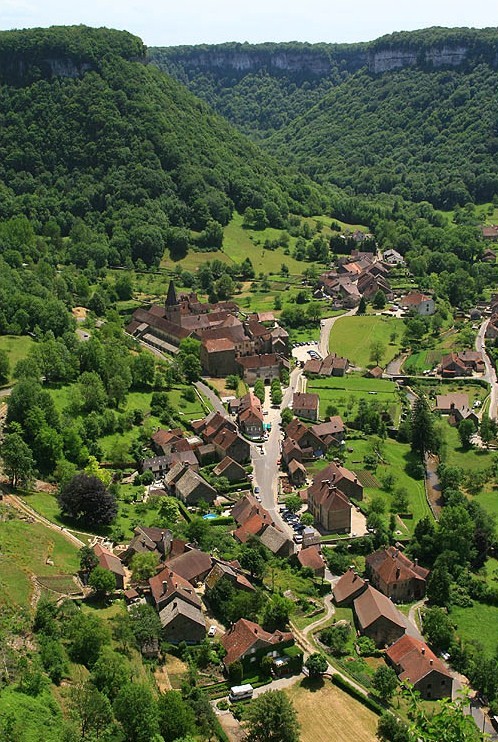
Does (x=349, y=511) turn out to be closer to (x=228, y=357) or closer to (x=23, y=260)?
(x=228, y=357)

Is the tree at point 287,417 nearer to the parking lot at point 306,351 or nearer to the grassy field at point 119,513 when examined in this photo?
the parking lot at point 306,351

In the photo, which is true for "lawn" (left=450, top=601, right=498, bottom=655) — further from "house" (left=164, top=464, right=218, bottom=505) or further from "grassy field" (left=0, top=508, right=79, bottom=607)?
"grassy field" (left=0, top=508, right=79, bottom=607)

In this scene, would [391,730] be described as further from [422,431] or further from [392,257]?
[392,257]

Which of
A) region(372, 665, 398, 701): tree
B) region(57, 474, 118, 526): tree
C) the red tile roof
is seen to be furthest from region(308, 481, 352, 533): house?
region(372, 665, 398, 701): tree

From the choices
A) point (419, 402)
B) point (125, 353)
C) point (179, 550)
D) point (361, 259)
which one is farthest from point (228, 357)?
point (361, 259)

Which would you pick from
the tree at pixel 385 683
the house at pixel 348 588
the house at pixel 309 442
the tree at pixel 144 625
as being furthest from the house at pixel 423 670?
the house at pixel 309 442

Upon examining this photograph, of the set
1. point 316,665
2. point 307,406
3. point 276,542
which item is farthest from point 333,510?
point 307,406
